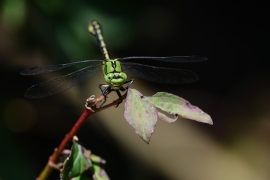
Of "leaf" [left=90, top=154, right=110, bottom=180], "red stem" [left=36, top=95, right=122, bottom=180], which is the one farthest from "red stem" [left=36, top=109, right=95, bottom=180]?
"leaf" [left=90, top=154, right=110, bottom=180]

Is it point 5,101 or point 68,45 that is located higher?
point 68,45

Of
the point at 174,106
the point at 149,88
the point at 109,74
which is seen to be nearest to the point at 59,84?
the point at 109,74

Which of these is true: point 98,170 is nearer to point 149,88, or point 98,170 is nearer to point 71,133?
point 71,133

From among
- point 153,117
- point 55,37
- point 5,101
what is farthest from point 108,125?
point 153,117

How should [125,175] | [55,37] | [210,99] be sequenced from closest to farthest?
1. [55,37]
2. [125,175]
3. [210,99]

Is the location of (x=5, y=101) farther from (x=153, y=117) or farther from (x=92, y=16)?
(x=153, y=117)

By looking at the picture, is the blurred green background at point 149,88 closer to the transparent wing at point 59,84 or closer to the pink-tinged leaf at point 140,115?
the transparent wing at point 59,84
